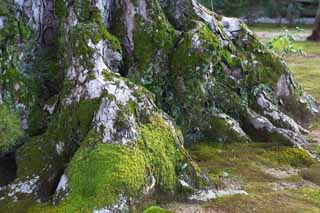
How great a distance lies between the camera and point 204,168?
711 centimetres

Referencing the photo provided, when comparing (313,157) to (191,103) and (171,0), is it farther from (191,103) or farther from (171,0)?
(171,0)

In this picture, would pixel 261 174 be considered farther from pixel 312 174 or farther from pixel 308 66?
pixel 308 66

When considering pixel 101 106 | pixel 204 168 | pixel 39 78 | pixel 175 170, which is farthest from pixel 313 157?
pixel 39 78

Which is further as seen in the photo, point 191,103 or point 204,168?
point 191,103

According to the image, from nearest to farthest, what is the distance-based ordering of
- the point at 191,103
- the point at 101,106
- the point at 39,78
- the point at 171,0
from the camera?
the point at 101,106 → the point at 39,78 → the point at 191,103 → the point at 171,0

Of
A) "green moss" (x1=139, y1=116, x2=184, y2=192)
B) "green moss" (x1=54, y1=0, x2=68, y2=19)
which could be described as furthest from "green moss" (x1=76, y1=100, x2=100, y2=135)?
"green moss" (x1=54, y1=0, x2=68, y2=19)

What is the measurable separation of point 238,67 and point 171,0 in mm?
1657

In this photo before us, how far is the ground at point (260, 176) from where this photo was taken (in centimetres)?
597

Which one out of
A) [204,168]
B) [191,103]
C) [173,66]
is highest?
[173,66]

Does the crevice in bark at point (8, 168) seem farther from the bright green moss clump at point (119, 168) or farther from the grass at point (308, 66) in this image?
the grass at point (308, 66)

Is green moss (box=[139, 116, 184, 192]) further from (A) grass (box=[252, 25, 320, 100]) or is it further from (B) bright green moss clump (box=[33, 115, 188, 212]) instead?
(A) grass (box=[252, 25, 320, 100])

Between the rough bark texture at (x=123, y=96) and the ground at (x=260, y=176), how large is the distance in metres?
0.29

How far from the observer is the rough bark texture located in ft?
18.9

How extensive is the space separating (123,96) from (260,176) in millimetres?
2203
